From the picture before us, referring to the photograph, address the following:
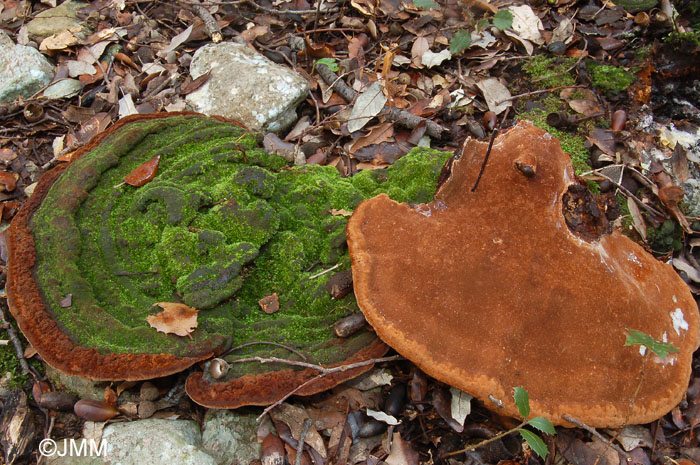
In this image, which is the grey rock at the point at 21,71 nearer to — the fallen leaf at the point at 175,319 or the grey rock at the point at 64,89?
the grey rock at the point at 64,89

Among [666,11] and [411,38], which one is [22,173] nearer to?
[411,38]

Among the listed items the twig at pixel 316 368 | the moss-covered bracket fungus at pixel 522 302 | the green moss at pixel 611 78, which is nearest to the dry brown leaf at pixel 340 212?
the moss-covered bracket fungus at pixel 522 302

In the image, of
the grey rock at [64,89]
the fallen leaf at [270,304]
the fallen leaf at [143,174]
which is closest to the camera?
the fallen leaf at [270,304]

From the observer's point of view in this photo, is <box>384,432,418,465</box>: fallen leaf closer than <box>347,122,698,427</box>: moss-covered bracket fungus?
No

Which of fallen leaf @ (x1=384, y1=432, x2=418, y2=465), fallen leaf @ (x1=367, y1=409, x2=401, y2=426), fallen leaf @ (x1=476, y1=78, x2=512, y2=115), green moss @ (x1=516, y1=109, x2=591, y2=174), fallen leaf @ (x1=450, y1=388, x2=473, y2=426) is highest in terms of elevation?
fallen leaf @ (x1=476, y1=78, x2=512, y2=115)

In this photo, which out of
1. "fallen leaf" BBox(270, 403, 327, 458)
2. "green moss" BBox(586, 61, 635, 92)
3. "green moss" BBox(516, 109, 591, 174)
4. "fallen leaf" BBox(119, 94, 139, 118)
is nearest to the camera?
"fallen leaf" BBox(270, 403, 327, 458)

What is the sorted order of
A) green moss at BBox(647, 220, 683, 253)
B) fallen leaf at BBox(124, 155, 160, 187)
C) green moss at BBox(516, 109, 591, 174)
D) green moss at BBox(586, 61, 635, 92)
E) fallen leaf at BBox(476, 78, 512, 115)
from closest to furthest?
fallen leaf at BBox(124, 155, 160, 187) → green moss at BBox(647, 220, 683, 253) → green moss at BBox(516, 109, 591, 174) → green moss at BBox(586, 61, 635, 92) → fallen leaf at BBox(476, 78, 512, 115)

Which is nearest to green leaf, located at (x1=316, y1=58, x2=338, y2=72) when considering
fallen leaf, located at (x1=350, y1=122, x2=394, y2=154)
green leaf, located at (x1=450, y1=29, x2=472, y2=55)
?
fallen leaf, located at (x1=350, y1=122, x2=394, y2=154)

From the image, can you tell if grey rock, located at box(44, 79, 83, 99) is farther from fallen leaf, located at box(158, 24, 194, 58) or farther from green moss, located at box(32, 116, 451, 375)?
green moss, located at box(32, 116, 451, 375)
